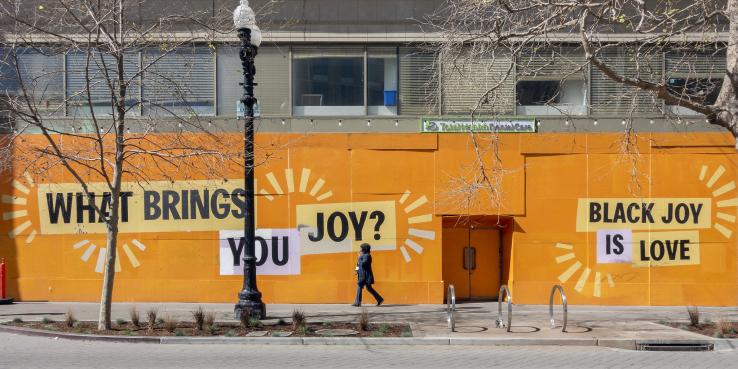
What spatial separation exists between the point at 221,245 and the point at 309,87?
14.3 ft

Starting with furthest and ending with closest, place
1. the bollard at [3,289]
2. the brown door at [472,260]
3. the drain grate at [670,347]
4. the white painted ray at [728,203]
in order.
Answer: the brown door at [472,260] < the white painted ray at [728,203] < the bollard at [3,289] < the drain grate at [670,347]

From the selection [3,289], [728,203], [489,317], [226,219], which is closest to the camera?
[489,317]

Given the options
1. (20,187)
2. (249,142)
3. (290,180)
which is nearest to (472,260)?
(290,180)

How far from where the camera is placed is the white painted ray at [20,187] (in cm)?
1777

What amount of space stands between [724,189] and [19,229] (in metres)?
16.9

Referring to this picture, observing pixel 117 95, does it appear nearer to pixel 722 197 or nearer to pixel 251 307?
pixel 251 307

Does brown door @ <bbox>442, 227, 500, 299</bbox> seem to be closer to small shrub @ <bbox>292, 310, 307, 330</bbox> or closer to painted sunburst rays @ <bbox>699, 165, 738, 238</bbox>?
painted sunburst rays @ <bbox>699, 165, 738, 238</bbox>

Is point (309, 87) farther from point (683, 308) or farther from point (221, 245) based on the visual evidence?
point (683, 308)

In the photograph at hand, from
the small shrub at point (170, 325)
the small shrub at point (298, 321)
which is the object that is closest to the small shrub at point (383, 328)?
the small shrub at point (298, 321)

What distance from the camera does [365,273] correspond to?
16672 millimetres

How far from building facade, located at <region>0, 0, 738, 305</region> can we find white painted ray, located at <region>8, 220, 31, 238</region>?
3 cm

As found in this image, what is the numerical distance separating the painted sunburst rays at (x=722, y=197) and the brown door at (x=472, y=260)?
5107mm

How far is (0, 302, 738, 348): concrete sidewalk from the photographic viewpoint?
497 inches

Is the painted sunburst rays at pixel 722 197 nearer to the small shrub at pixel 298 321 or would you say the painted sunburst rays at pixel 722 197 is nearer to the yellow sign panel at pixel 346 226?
the yellow sign panel at pixel 346 226
